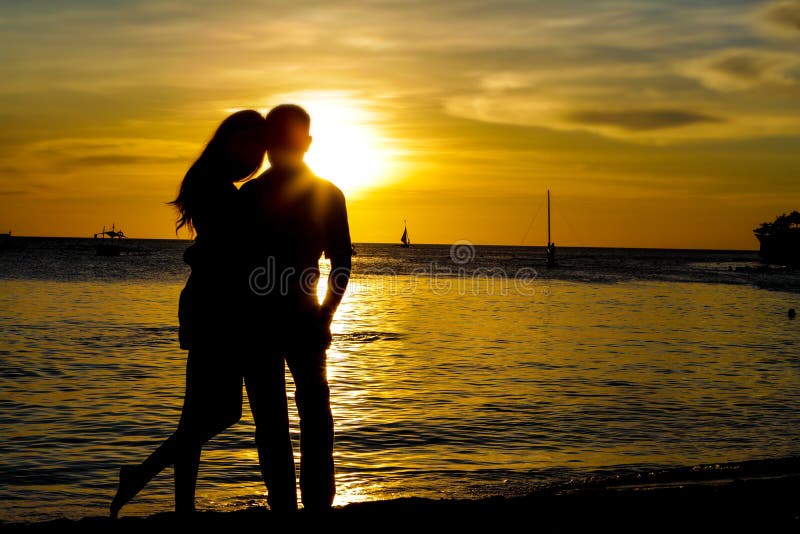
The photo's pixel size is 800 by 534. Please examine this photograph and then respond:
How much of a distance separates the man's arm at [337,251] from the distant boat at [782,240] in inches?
3222

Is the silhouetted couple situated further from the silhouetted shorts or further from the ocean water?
the ocean water

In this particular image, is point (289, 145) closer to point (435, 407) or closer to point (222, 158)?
point (222, 158)

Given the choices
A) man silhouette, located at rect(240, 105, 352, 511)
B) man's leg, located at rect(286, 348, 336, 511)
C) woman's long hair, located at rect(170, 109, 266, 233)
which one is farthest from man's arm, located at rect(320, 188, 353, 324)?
woman's long hair, located at rect(170, 109, 266, 233)

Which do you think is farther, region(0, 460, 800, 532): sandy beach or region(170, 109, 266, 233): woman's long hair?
region(0, 460, 800, 532): sandy beach

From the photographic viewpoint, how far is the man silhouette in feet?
13.6

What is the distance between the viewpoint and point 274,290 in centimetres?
414

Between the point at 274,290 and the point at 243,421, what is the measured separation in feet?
18.2

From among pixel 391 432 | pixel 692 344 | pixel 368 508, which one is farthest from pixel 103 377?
pixel 692 344

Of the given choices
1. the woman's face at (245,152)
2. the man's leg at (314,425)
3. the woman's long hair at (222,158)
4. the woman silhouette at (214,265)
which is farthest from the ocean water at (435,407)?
the woman's face at (245,152)

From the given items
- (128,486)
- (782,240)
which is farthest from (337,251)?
(782,240)

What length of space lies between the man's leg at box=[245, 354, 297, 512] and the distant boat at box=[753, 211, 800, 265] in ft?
269

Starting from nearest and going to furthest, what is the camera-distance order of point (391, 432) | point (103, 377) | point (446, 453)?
point (446, 453), point (391, 432), point (103, 377)

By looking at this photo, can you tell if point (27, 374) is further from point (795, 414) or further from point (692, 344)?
point (692, 344)

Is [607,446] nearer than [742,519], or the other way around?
[742,519]
